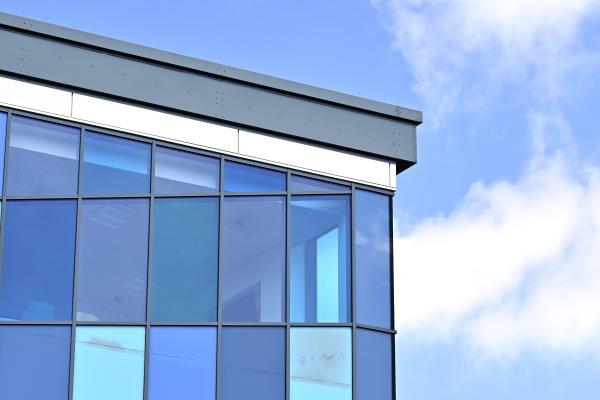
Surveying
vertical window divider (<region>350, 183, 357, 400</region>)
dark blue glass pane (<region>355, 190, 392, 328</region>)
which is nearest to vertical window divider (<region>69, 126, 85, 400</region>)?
vertical window divider (<region>350, 183, 357, 400</region>)

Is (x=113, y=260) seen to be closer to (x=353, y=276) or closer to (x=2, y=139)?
(x=2, y=139)

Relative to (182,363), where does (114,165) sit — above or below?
above

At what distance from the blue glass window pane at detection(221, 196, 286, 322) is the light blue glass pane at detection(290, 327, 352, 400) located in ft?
1.87

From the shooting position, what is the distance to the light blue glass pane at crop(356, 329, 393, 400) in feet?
66.9

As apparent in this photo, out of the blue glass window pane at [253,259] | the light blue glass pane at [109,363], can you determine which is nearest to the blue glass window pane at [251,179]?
the blue glass window pane at [253,259]

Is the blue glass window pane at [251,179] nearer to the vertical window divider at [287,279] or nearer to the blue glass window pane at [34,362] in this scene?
the vertical window divider at [287,279]

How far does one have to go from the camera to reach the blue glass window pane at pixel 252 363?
19844 millimetres

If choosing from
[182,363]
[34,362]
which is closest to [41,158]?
[34,362]

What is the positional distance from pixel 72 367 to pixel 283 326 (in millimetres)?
3403

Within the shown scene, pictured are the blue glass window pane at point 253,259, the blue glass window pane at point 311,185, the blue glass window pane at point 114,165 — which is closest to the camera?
the blue glass window pane at point 253,259

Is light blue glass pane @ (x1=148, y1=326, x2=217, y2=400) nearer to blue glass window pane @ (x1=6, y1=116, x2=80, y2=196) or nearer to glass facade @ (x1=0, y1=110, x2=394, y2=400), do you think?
glass facade @ (x1=0, y1=110, x2=394, y2=400)

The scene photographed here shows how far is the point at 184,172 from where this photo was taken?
68.7 feet

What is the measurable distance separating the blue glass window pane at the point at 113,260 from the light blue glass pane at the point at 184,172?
20.2 inches

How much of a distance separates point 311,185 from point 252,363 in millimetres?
3303
